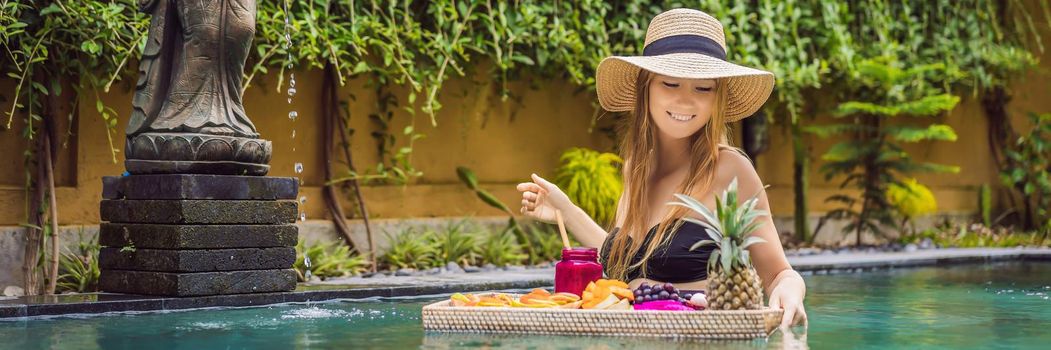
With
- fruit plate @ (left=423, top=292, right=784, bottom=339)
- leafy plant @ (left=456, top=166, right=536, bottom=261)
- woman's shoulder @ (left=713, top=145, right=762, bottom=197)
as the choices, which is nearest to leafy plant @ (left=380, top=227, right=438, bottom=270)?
leafy plant @ (left=456, top=166, right=536, bottom=261)

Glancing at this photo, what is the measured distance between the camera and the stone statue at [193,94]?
6.71m

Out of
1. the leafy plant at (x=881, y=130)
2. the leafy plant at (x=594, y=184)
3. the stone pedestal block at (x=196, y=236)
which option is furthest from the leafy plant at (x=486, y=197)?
the stone pedestal block at (x=196, y=236)

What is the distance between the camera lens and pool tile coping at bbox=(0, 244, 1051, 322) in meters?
5.97

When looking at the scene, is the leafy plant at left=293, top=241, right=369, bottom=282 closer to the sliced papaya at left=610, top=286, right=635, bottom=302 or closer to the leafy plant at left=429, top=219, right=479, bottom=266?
the leafy plant at left=429, top=219, right=479, bottom=266

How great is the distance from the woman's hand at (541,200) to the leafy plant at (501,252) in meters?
5.34

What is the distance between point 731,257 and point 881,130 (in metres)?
8.89

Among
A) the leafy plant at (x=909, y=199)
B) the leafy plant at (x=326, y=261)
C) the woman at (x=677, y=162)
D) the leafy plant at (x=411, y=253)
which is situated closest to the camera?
the woman at (x=677, y=162)

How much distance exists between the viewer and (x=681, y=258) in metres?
4.65

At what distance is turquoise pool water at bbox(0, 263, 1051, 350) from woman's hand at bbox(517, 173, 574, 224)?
49 centimetres

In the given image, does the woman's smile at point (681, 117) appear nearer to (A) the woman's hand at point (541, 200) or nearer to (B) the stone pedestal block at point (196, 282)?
(A) the woman's hand at point (541, 200)

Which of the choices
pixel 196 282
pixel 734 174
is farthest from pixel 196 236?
pixel 734 174

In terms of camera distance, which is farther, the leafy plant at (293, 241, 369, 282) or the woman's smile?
the leafy plant at (293, 241, 369, 282)

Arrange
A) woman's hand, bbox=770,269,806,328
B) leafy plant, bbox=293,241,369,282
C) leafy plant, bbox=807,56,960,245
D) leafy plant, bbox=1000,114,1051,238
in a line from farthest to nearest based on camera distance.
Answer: leafy plant, bbox=1000,114,1051,238 → leafy plant, bbox=807,56,960,245 → leafy plant, bbox=293,241,369,282 → woman's hand, bbox=770,269,806,328

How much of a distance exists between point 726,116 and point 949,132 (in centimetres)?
826
